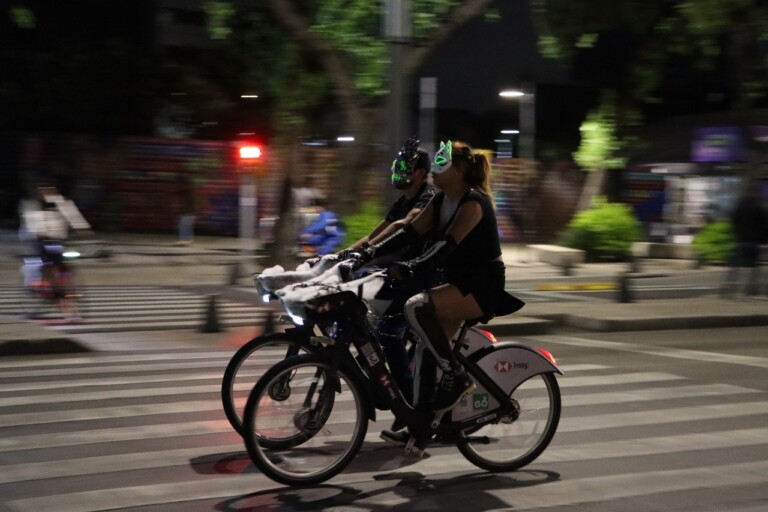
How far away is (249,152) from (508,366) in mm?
18020

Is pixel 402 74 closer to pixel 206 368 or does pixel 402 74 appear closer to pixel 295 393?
pixel 206 368

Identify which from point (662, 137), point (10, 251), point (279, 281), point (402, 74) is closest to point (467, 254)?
point (279, 281)

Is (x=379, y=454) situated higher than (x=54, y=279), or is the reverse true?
(x=54, y=279)

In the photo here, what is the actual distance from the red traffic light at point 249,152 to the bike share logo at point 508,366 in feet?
58.5

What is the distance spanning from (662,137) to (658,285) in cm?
1573

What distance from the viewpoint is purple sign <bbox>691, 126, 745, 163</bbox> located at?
1307 inches

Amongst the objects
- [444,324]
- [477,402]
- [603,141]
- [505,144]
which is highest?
[505,144]

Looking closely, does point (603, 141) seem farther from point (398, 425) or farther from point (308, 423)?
point (308, 423)

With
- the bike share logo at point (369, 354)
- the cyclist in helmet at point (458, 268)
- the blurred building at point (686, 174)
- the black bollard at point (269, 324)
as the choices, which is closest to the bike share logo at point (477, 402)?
the cyclist in helmet at point (458, 268)

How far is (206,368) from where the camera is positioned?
10391 millimetres

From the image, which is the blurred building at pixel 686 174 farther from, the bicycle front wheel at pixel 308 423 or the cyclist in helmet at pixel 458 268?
the bicycle front wheel at pixel 308 423

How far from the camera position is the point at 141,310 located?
52.4 ft

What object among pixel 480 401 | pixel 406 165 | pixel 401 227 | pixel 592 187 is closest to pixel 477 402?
pixel 480 401

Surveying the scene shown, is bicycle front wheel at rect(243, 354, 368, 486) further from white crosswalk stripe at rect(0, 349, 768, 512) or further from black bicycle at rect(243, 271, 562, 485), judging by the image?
white crosswalk stripe at rect(0, 349, 768, 512)
